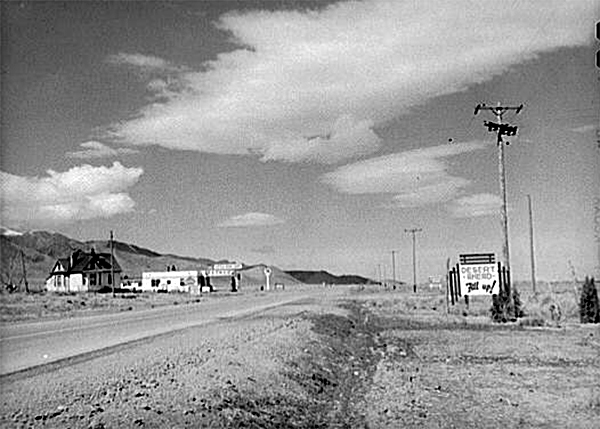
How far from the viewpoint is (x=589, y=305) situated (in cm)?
3869

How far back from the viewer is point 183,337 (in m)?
25.4

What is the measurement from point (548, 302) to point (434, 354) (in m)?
34.0

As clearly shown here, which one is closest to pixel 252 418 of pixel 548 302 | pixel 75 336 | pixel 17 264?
pixel 75 336

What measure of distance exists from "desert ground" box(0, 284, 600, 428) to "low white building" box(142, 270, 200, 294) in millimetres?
110556

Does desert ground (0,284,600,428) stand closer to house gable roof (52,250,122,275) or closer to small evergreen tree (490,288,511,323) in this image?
small evergreen tree (490,288,511,323)

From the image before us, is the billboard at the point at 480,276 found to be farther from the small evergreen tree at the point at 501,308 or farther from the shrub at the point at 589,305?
the shrub at the point at 589,305

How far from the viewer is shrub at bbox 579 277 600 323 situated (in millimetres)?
38562

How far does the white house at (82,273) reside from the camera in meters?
126

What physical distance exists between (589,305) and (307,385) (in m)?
25.7

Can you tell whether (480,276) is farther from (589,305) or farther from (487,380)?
(487,380)

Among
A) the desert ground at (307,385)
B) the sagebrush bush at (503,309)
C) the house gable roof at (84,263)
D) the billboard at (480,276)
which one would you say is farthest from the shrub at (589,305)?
the house gable roof at (84,263)

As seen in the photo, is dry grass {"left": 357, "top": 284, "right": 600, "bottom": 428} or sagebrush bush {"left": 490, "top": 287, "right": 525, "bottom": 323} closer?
dry grass {"left": 357, "top": 284, "right": 600, "bottom": 428}

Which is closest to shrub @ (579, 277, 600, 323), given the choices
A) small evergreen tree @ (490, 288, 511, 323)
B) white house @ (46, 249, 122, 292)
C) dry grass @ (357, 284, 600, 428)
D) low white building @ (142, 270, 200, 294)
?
small evergreen tree @ (490, 288, 511, 323)

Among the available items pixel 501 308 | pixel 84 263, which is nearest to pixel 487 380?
pixel 501 308
